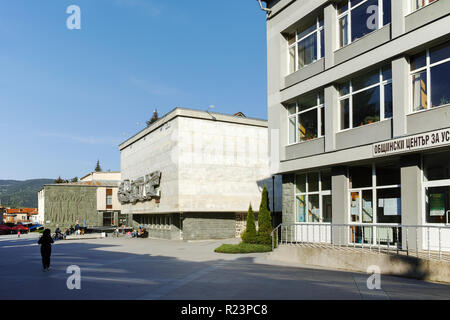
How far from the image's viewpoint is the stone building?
67188 mm

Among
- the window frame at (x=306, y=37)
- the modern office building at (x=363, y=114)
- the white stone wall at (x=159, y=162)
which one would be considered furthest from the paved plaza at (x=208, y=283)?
the white stone wall at (x=159, y=162)

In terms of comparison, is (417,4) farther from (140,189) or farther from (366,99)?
(140,189)

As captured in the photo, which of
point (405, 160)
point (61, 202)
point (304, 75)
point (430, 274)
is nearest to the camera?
point (430, 274)

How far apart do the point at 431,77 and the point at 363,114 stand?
3.22 meters

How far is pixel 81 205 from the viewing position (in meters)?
69.8

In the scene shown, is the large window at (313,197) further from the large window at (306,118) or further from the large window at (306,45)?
the large window at (306,45)

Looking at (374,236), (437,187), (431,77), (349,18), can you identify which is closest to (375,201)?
(374,236)

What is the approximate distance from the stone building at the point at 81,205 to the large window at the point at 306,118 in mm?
50354

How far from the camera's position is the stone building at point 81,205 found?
67.2 m

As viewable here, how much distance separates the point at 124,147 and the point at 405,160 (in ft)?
131

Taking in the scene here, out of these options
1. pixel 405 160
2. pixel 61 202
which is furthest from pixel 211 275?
pixel 61 202

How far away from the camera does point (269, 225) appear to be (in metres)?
24.0

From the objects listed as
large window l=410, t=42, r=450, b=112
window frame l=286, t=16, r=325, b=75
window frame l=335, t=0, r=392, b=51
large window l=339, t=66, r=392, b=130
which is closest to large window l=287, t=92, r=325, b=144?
large window l=339, t=66, r=392, b=130

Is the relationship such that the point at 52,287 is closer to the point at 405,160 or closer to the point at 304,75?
the point at 405,160
